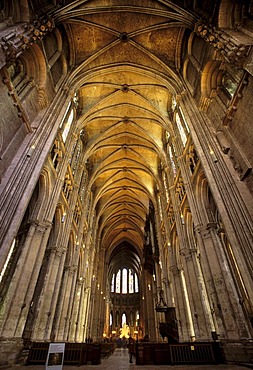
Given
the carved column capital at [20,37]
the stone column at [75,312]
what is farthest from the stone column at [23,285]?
the stone column at [75,312]

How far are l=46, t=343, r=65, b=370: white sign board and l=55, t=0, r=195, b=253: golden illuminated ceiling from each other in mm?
15085

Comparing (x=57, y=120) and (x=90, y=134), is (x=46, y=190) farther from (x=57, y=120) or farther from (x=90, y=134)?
(x=90, y=134)

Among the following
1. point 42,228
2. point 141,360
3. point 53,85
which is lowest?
point 141,360

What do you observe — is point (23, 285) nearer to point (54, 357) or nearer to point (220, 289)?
point (54, 357)

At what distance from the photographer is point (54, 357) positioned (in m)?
4.12

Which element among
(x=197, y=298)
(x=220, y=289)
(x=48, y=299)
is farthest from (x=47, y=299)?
(x=220, y=289)

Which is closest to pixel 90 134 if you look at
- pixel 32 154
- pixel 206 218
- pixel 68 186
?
pixel 68 186

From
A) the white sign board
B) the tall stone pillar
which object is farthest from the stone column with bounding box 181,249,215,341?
the white sign board

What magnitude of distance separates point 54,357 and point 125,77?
1813 centimetres

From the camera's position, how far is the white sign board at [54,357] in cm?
397

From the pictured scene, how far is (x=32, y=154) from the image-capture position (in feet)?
32.2

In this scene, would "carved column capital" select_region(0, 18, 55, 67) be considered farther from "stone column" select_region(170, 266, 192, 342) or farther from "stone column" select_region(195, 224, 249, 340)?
"stone column" select_region(170, 266, 192, 342)

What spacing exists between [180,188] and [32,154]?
981 cm

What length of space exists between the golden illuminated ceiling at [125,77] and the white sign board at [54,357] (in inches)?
594
